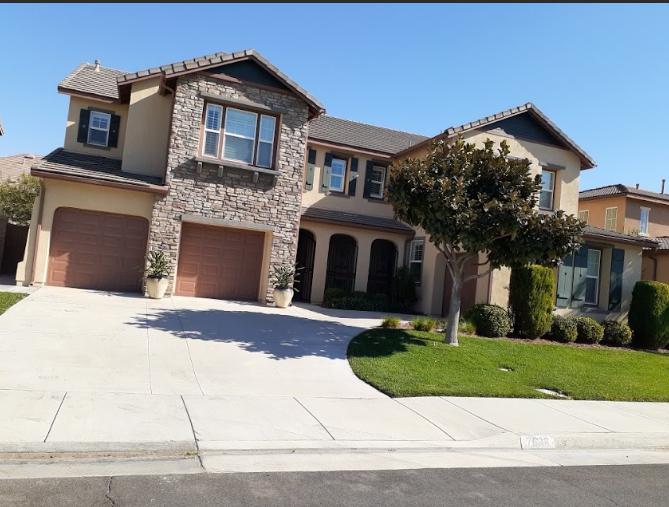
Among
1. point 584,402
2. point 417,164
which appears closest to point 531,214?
point 417,164

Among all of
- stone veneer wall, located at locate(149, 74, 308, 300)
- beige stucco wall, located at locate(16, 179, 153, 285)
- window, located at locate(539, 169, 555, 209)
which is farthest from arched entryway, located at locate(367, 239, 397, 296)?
beige stucco wall, located at locate(16, 179, 153, 285)

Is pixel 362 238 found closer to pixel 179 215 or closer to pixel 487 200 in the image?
pixel 179 215

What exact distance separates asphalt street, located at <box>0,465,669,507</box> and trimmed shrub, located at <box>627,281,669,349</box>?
12.7m

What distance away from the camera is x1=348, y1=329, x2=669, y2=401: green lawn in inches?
395

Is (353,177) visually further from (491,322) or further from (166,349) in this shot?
(166,349)

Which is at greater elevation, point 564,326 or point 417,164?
point 417,164

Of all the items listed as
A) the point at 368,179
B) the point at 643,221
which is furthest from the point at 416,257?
the point at 643,221

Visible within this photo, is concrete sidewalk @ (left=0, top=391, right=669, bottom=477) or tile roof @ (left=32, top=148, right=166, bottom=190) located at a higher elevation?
tile roof @ (left=32, top=148, right=166, bottom=190)

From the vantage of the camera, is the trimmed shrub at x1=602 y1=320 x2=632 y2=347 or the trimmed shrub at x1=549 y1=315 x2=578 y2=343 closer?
the trimmed shrub at x1=549 y1=315 x2=578 y2=343

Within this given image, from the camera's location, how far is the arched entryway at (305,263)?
20.8 m

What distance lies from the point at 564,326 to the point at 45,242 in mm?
15309

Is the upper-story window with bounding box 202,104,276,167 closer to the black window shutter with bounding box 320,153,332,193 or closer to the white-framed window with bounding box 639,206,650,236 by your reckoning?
the black window shutter with bounding box 320,153,332,193

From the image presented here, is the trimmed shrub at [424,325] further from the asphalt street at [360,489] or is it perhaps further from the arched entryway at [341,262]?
the asphalt street at [360,489]

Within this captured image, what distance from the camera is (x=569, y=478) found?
6.14m
